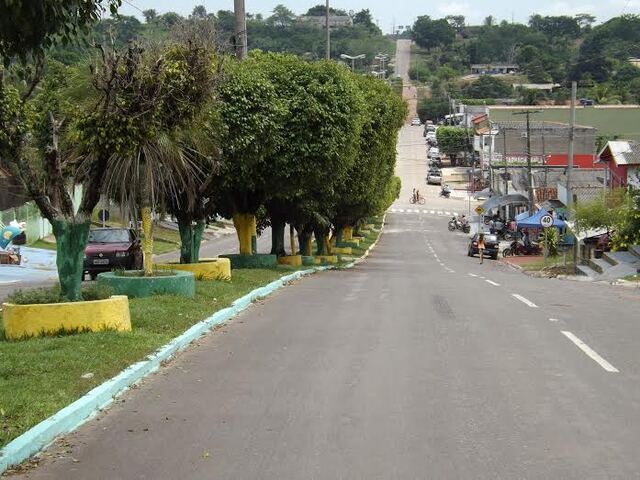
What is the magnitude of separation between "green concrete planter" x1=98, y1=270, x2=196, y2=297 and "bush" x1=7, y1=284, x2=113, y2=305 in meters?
3.31

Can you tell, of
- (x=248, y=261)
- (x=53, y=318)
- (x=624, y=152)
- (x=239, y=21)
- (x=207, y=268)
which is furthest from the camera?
(x=624, y=152)

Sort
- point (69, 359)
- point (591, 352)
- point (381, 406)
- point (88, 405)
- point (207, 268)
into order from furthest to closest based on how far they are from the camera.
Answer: point (207, 268) → point (591, 352) → point (69, 359) → point (381, 406) → point (88, 405)

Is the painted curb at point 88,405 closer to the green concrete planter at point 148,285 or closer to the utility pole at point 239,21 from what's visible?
the green concrete planter at point 148,285

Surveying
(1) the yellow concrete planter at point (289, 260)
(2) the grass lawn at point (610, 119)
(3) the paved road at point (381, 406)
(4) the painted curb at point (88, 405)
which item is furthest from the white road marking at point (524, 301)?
(2) the grass lawn at point (610, 119)

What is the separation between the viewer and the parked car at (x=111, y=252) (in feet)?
90.2

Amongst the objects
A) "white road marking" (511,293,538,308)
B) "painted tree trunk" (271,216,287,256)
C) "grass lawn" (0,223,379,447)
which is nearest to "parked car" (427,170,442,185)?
"painted tree trunk" (271,216,287,256)

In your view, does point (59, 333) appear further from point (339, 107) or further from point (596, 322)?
point (339, 107)

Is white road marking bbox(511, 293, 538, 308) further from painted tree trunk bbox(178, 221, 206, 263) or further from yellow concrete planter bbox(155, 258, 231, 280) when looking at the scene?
painted tree trunk bbox(178, 221, 206, 263)

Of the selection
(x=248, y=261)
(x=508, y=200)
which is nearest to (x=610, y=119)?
(x=508, y=200)

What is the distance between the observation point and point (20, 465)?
6.91m

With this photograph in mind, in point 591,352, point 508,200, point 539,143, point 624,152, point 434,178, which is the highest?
point 539,143

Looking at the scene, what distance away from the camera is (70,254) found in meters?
12.3

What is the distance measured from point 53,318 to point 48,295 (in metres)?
0.74

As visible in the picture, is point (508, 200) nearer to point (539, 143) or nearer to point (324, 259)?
point (539, 143)
